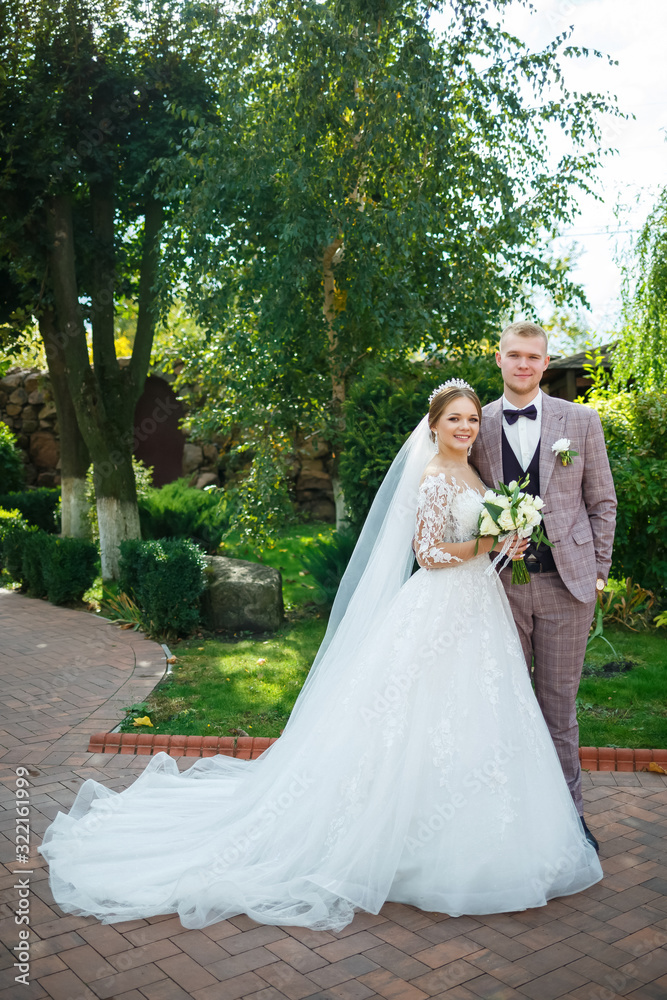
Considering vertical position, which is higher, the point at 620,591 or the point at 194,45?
the point at 194,45

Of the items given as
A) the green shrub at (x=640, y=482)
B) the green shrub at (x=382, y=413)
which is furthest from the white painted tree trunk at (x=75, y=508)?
the green shrub at (x=640, y=482)

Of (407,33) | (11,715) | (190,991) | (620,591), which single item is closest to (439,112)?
(407,33)

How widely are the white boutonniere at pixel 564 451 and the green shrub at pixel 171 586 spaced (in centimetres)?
464

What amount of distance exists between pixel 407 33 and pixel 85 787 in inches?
277

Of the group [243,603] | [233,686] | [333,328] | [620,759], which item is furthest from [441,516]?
[333,328]

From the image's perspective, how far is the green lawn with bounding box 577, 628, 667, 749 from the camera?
5.01 m

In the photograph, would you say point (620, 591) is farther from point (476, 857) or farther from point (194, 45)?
point (194, 45)

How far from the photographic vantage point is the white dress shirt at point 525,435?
3.72m

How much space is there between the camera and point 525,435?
373 cm

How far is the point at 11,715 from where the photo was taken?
558 cm

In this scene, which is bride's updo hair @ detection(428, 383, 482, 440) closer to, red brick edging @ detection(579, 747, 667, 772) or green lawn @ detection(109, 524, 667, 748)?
red brick edging @ detection(579, 747, 667, 772)

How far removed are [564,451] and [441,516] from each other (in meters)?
0.61

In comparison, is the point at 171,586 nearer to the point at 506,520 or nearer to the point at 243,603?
the point at 243,603

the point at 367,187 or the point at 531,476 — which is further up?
the point at 367,187
